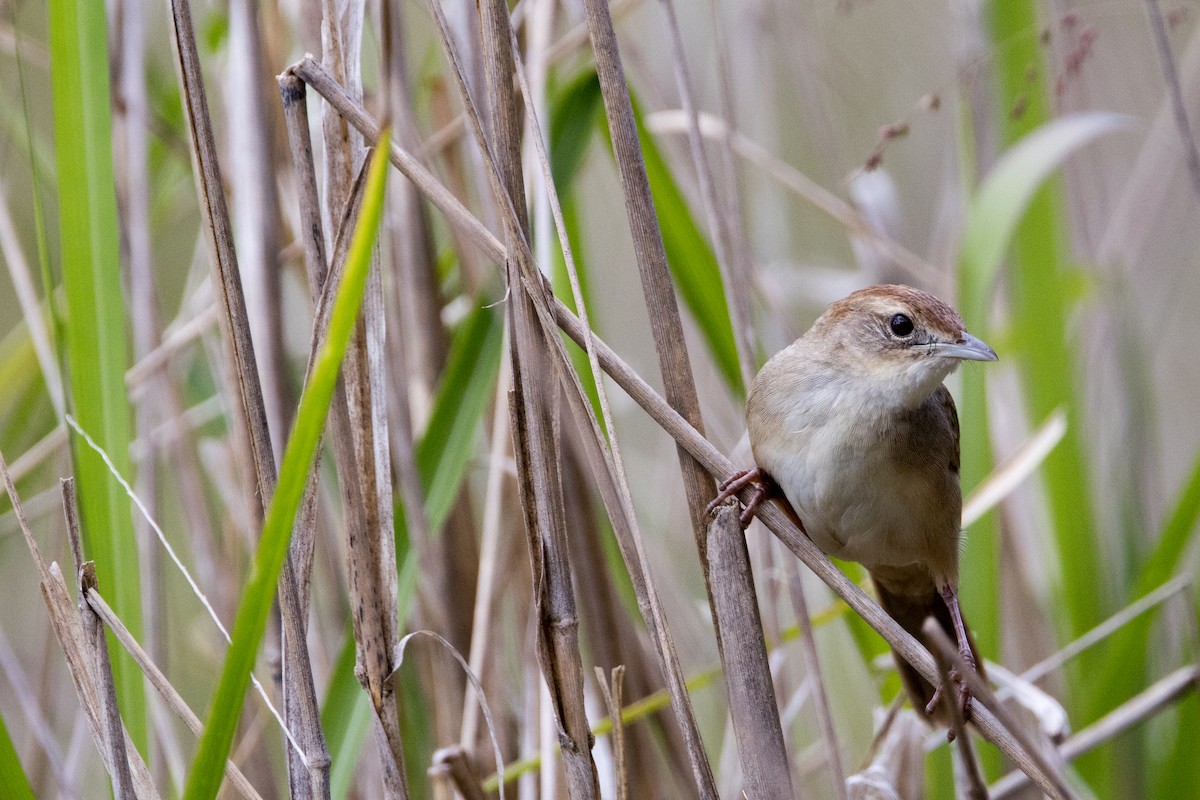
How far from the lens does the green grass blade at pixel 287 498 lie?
0.86m

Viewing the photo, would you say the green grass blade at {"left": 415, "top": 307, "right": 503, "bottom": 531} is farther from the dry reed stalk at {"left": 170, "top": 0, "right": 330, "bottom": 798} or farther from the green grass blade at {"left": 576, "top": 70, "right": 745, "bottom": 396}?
the dry reed stalk at {"left": 170, "top": 0, "right": 330, "bottom": 798}

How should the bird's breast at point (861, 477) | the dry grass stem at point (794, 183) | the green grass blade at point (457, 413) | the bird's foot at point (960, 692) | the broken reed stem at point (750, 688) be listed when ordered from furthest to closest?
the dry grass stem at point (794, 183)
the bird's breast at point (861, 477)
the green grass blade at point (457, 413)
the bird's foot at point (960, 692)
the broken reed stem at point (750, 688)

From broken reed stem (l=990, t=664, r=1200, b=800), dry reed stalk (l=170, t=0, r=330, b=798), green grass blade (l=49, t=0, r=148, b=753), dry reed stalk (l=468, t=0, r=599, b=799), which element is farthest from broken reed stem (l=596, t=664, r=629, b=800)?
broken reed stem (l=990, t=664, r=1200, b=800)

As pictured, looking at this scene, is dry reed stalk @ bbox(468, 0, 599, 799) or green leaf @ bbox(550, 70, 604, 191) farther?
green leaf @ bbox(550, 70, 604, 191)

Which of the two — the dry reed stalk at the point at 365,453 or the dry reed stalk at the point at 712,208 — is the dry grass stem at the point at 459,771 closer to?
the dry reed stalk at the point at 365,453

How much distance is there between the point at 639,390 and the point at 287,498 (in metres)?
0.46

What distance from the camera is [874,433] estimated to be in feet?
5.68

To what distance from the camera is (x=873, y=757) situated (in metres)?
1.91

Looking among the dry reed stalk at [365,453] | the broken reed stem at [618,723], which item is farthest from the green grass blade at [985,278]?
the dry reed stalk at [365,453]

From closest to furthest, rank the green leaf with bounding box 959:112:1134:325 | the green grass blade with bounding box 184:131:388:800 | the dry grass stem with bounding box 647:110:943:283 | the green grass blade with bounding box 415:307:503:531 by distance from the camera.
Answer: the green grass blade with bounding box 184:131:388:800 < the green grass blade with bounding box 415:307:503:531 < the green leaf with bounding box 959:112:1134:325 < the dry grass stem with bounding box 647:110:943:283

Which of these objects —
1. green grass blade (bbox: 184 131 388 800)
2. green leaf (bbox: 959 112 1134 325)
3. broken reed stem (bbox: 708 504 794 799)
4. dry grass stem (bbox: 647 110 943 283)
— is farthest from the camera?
dry grass stem (bbox: 647 110 943 283)

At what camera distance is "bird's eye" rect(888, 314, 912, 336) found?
5.57ft

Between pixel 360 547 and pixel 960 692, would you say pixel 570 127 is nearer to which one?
pixel 360 547

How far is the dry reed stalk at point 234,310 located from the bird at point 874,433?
2.45 ft
